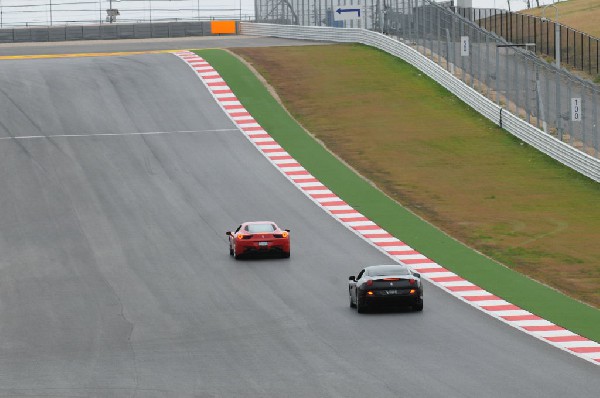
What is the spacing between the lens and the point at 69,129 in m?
57.1

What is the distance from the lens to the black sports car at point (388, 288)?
97.8ft

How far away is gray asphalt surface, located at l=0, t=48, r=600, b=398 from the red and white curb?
21.6 inches

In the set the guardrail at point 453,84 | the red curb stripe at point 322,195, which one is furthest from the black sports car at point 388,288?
the guardrail at point 453,84

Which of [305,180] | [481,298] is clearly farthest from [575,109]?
[481,298]

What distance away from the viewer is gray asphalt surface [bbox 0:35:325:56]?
81438mm

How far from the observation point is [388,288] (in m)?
29.8

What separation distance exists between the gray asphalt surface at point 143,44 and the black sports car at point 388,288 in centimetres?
5165

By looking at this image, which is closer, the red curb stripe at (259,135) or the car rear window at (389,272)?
the car rear window at (389,272)

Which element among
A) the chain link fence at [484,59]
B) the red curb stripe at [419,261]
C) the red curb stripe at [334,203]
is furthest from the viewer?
the chain link fence at [484,59]

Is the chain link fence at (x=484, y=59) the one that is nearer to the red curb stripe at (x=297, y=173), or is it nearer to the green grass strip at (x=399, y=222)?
the green grass strip at (x=399, y=222)

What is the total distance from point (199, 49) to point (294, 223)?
36.9 m

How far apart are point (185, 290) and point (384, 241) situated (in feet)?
28.8

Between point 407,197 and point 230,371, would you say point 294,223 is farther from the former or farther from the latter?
point 230,371

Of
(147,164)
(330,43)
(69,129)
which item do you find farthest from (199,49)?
(147,164)
